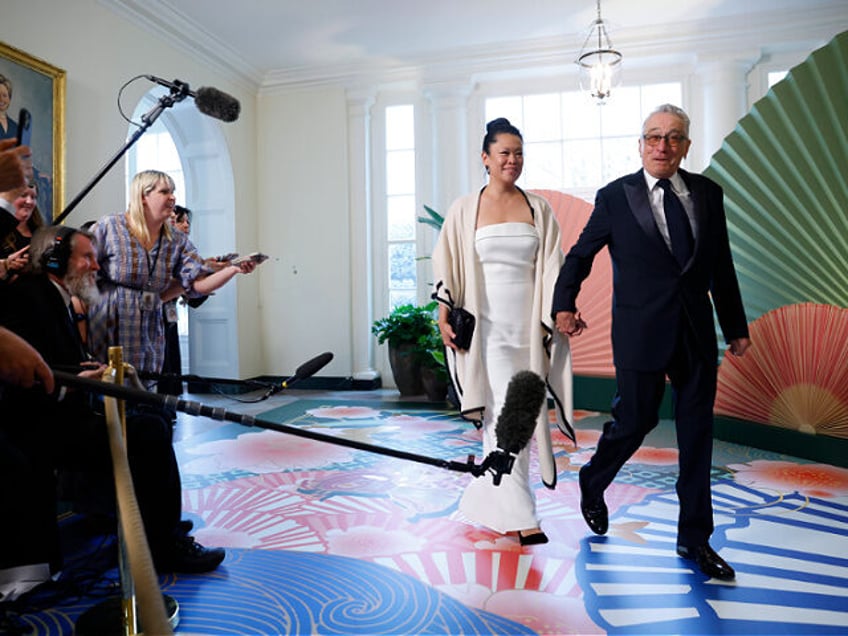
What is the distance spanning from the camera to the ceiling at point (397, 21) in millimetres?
5254

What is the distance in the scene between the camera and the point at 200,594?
194 centimetres

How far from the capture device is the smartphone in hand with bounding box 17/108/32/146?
12.4 ft

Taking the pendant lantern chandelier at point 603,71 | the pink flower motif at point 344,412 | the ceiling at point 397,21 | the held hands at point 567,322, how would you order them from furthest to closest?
the ceiling at point 397,21, the pink flower motif at point 344,412, the pendant lantern chandelier at point 603,71, the held hands at point 567,322

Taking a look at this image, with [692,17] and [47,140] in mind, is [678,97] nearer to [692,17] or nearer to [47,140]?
[692,17]

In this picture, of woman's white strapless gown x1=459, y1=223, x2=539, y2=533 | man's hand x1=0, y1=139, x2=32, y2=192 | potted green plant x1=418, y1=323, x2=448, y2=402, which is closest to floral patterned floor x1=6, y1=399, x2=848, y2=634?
woman's white strapless gown x1=459, y1=223, x2=539, y2=533

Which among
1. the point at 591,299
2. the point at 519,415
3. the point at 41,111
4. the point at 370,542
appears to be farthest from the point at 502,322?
the point at 41,111

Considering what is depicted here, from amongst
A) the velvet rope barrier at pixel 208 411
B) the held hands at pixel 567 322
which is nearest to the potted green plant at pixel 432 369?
the held hands at pixel 567 322

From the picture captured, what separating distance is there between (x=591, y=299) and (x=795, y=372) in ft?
5.42

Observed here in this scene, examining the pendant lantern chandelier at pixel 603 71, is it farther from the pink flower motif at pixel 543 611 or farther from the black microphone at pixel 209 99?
the pink flower motif at pixel 543 611

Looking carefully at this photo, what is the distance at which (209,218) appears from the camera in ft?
21.6

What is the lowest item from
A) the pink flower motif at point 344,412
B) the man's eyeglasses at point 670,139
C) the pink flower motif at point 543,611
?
the pink flower motif at point 543,611

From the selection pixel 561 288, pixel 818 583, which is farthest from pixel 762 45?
pixel 818 583

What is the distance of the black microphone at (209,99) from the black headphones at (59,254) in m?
0.88

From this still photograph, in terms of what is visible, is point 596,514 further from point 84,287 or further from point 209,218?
point 209,218
